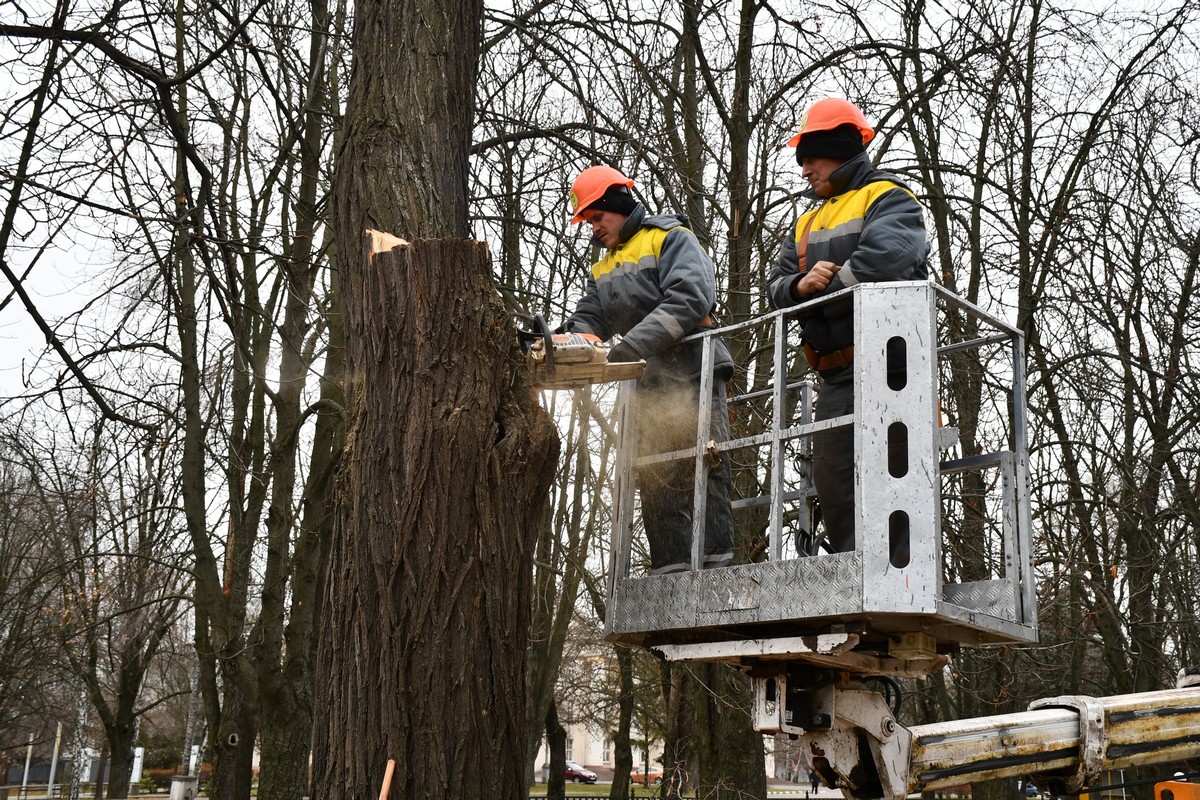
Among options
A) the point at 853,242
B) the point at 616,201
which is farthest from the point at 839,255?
the point at 616,201

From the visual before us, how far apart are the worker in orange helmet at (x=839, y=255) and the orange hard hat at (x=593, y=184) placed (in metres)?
0.88

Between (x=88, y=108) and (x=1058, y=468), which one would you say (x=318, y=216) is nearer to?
(x=88, y=108)

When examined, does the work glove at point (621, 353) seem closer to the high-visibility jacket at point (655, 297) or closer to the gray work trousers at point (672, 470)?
the high-visibility jacket at point (655, 297)

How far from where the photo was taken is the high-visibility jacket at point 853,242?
3.88 metres

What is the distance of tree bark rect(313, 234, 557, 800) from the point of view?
3.33m

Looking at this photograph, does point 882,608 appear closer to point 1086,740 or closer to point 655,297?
point 1086,740

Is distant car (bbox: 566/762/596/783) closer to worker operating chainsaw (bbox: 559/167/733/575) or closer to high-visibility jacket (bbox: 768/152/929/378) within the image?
worker operating chainsaw (bbox: 559/167/733/575)

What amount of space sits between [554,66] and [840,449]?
532 centimetres

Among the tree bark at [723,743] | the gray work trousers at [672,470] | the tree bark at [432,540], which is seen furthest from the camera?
the tree bark at [723,743]

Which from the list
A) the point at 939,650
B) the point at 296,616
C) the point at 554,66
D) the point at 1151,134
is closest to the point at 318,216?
the point at 554,66

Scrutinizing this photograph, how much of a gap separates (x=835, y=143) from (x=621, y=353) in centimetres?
113

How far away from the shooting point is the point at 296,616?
11133 millimetres

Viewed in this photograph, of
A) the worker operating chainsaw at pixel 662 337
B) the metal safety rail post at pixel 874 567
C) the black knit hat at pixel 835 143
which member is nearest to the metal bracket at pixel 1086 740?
the metal safety rail post at pixel 874 567

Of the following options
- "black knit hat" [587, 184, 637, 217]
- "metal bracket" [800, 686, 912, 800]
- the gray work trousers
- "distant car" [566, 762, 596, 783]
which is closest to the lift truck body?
"metal bracket" [800, 686, 912, 800]
